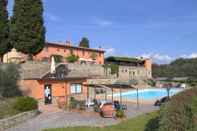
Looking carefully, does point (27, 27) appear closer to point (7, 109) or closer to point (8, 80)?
point (8, 80)

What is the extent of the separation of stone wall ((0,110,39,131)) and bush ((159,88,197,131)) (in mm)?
13437

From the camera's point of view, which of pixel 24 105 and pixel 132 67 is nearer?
pixel 24 105

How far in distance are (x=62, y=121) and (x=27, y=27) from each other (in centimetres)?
2124

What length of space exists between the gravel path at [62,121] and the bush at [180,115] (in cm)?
1191

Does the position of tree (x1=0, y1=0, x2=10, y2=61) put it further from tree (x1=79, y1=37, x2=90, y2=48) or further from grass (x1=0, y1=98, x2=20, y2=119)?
tree (x1=79, y1=37, x2=90, y2=48)

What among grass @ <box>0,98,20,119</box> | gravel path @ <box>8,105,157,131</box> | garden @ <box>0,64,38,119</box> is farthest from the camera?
garden @ <box>0,64,38,119</box>

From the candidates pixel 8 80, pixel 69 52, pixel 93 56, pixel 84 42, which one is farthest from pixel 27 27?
pixel 84 42

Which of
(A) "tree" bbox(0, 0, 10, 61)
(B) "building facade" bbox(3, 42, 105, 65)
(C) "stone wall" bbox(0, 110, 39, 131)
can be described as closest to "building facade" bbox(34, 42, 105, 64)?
(B) "building facade" bbox(3, 42, 105, 65)

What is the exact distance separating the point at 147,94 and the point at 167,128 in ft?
131

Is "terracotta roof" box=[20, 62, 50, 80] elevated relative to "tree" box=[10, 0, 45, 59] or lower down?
lower down

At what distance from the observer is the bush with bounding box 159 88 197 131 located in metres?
10.2

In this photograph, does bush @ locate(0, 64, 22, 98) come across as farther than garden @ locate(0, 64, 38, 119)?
Yes

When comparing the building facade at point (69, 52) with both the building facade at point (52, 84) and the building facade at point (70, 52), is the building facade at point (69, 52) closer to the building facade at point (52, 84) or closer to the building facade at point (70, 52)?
the building facade at point (70, 52)

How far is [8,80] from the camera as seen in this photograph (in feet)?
101
